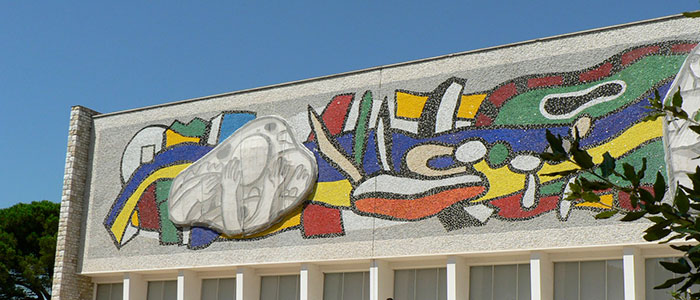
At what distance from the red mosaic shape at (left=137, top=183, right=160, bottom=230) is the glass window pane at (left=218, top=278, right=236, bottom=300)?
1899 millimetres

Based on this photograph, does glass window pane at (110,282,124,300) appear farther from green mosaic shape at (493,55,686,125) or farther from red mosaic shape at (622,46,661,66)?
red mosaic shape at (622,46,661,66)

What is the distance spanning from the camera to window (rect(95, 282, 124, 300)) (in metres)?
19.6

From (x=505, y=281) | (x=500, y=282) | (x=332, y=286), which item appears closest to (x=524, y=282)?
(x=505, y=281)

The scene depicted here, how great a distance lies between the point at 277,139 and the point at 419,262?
3978mm

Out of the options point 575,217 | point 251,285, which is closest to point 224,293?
point 251,285

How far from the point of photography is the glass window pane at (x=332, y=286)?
1684 centimetres

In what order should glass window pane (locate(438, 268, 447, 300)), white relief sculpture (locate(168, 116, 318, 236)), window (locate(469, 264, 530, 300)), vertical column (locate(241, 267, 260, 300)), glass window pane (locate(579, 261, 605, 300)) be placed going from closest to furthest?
glass window pane (locate(579, 261, 605, 300)) < window (locate(469, 264, 530, 300)) < glass window pane (locate(438, 268, 447, 300)) < white relief sculpture (locate(168, 116, 318, 236)) < vertical column (locate(241, 267, 260, 300))

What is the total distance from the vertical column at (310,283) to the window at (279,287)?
0.47 meters

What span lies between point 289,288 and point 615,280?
255 inches

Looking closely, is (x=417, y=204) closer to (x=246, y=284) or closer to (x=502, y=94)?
(x=502, y=94)

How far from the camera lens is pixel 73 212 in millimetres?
20000

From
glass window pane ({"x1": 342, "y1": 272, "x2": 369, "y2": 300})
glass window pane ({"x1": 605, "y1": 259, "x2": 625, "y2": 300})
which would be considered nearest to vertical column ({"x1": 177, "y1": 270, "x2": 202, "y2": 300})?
glass window pane ({"x1": 342, "y1": 272, "x2": 369, "y2": 300})

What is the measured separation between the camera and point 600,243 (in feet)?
45.1

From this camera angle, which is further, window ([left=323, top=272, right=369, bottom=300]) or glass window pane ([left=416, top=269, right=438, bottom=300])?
window ([left=323, top=272, right=369, bottom=300])
